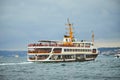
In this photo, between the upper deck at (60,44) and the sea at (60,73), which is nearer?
the sea at (60,73)

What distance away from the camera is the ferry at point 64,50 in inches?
3172

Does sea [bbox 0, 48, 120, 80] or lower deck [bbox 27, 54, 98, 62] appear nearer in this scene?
sea [bbox 0, 48, 120, 80]

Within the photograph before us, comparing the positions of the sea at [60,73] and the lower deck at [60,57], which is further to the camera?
the lower deck at [60,57]

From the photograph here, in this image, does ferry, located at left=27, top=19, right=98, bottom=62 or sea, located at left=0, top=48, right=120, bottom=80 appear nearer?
sea, located at left=0, top=48, right=120, bottom=80

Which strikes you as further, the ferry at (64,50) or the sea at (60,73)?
the ferry at (64,50)

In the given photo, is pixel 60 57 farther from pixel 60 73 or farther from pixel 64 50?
pixel 60 73

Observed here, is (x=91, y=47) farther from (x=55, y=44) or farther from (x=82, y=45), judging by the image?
(x=55, y=44)

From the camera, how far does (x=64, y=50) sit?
8562cm

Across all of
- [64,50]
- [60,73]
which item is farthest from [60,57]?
[60,73]

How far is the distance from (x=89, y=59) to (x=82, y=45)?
5034 millimetres

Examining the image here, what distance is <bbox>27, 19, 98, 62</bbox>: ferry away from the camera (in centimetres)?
8056

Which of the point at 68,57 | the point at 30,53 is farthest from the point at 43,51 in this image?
the point at 68,57

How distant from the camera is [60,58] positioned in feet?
280

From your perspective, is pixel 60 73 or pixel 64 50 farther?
pixel 64 50
